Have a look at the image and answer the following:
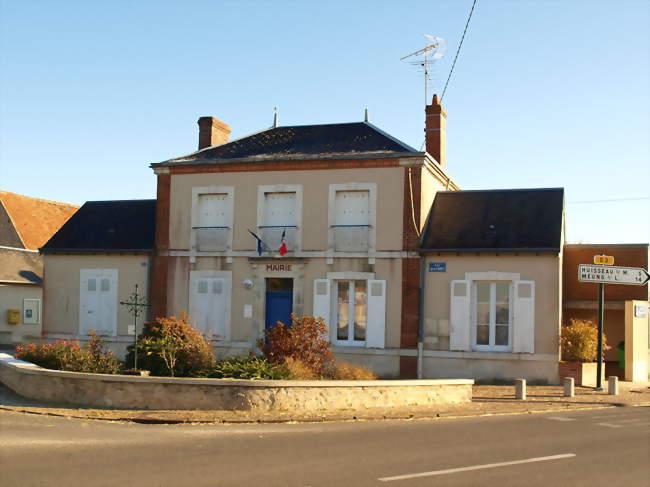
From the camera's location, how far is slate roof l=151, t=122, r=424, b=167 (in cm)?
2239

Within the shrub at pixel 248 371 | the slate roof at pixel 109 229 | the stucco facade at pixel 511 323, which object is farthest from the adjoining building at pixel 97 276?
the shrub at pixel 248 371

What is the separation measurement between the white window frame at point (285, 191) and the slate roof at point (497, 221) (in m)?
3.59

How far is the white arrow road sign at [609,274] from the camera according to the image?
750 inches

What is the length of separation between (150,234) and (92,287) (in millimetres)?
2451

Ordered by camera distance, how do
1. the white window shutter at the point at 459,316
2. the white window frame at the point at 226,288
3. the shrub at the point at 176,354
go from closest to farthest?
the shrub at the point at 176,354 < the white window shutter at the point at 459,316 < the white window frame at the point at 226,288

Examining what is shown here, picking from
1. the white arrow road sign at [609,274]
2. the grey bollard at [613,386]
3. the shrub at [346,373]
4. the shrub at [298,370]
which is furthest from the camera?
the white arrow road sign at [609,274]

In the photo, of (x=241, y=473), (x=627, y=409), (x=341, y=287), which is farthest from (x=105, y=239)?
(x=241, y=473)

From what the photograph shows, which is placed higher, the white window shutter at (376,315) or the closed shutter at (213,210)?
the closed shutter at (213,210)

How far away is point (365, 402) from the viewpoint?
558 inches

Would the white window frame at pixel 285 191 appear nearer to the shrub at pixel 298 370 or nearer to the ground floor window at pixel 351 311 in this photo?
the ground floor window at pixel 351 311

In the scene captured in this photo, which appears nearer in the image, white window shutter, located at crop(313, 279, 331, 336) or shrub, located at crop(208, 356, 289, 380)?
shrub, located at crop(208, 356, 289, 380)

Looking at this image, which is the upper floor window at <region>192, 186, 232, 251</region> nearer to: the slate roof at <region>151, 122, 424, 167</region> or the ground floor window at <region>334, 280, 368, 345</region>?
the slate roof at <region>151, 122, 424, 167</region>

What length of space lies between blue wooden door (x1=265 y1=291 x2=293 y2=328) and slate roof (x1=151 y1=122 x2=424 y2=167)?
3961 millimetres

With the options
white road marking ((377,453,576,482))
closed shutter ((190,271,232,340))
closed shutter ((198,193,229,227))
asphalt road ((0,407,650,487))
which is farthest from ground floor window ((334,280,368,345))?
white road marking ((377,453,576,482))
